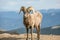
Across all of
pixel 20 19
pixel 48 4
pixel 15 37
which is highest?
pixel 48 4

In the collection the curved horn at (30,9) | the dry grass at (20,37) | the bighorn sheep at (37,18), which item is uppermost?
the curved horn at (30,9)

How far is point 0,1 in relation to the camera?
3521 millimetres

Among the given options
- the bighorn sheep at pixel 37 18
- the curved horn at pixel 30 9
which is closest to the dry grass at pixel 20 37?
the bighorn sheep at pixel 37 18

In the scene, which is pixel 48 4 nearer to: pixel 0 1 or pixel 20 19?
pixel 20 19

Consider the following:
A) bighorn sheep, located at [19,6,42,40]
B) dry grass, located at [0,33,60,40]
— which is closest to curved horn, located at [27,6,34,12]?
bighorn sheep, located at [19,6,42,40]

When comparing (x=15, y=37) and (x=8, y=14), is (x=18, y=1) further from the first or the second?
(x=15, y=37)

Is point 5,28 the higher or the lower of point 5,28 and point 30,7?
the lower

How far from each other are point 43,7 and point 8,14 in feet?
1.77

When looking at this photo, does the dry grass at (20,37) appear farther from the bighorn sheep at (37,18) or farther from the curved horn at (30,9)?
the curved horn at (30,9)

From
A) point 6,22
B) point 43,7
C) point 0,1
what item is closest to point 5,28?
point 6,22

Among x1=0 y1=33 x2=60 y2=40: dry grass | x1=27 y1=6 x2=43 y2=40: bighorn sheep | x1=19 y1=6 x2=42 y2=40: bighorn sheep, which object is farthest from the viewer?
x1=0 y1=33 x2=60 y2=40: dry grass

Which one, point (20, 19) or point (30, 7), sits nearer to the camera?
point (30, 7)

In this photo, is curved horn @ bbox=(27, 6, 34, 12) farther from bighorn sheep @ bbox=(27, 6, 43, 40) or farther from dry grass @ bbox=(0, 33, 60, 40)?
dry grass @ bbox=(0, 33, 60, 40)

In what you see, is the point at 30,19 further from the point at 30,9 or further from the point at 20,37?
the point at 20,37
